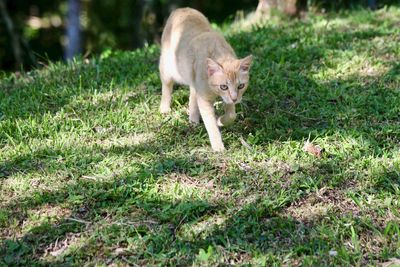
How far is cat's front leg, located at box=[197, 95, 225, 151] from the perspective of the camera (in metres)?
5.52

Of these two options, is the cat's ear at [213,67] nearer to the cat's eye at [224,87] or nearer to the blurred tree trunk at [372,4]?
the cat's eye at [224,87]

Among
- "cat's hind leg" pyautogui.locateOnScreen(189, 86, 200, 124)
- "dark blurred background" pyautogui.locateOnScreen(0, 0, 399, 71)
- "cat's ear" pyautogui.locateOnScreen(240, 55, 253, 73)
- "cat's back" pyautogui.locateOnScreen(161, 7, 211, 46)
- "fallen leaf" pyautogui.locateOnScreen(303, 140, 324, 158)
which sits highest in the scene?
"cat's back" pyautogui.locateOnScreen(161, 7, 211, 46)

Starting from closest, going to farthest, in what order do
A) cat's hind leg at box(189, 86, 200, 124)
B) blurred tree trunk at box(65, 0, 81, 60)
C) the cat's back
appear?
the cat's back
cat's hind leg at box(189, 86, 200, 124)
blurred tree trunk at box(65, 0, 81, 60)

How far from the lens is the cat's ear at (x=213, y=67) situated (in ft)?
17.1

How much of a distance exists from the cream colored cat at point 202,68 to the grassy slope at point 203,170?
8.7 inches

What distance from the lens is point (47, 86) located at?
7031mm

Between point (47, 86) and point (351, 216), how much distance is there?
3.83m

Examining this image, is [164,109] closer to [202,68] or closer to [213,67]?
[202,68]

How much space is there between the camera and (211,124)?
5.54m

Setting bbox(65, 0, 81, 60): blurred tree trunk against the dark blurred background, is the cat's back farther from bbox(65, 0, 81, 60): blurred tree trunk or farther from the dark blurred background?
the dark blurred background

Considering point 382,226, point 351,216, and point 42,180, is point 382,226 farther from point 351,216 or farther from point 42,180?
point 42,180

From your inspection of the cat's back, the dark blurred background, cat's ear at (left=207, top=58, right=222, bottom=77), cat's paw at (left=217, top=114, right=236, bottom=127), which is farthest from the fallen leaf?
the dark blurred background

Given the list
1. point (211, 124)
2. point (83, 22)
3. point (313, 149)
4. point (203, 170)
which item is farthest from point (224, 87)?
point (83, 22)

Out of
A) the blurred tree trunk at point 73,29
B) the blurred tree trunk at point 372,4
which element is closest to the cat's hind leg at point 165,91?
the blurred tree trunk at point 372,4
